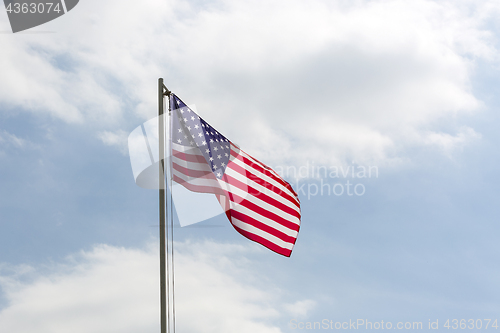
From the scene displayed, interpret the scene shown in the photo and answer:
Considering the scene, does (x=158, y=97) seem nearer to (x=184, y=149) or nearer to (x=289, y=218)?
(x=184, y=149)

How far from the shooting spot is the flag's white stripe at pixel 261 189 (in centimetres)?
1404

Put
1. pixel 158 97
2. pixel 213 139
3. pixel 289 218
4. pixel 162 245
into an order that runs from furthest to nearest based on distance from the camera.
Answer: pixel 289 218 < pixel 213 139 < pixel 158 97 < pixel 162 245

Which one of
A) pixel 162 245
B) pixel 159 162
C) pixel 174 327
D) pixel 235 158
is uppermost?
pixel 235 158

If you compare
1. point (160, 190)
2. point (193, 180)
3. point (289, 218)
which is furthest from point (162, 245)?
point (289, 218)

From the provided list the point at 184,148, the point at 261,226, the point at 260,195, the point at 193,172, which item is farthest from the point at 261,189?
the point at 184,148

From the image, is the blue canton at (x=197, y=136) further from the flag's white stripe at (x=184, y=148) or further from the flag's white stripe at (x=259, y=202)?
the flag's white stripe at (x=259, y=202)

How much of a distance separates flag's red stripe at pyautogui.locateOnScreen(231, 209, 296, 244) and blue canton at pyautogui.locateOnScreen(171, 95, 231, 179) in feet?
3.95

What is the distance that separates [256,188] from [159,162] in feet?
11.5

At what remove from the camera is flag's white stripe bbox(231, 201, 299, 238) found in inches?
542

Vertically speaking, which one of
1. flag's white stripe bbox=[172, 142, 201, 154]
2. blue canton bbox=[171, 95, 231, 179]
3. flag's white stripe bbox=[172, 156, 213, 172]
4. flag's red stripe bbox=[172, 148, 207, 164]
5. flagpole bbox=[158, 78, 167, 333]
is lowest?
flagpole bbox=[158, 78, 167, 333]

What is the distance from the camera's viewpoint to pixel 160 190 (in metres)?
12.0

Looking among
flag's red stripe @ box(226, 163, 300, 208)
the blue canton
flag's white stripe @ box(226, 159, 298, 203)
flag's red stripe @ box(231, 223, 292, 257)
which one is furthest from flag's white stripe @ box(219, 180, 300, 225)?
flag's red stripe @ box(231, 223, 292, 257)

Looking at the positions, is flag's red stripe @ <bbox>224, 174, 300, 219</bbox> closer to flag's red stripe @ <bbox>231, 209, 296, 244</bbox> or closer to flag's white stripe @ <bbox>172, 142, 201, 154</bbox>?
flag's red stripe @ <bbox>231, 209, 296, 244</bbox>

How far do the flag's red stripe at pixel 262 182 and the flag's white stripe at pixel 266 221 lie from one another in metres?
0.97
